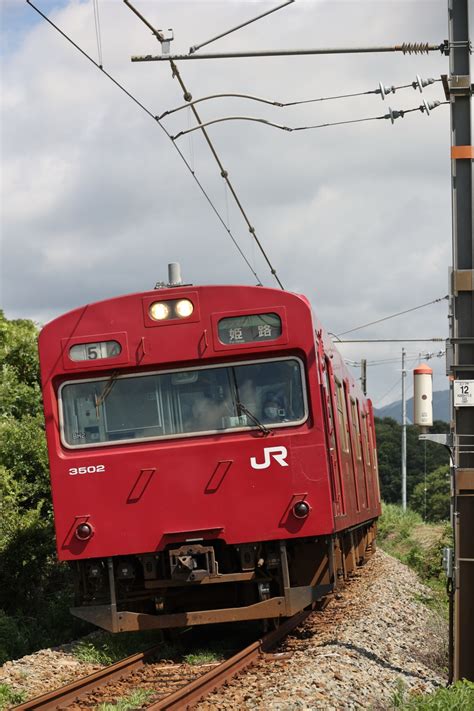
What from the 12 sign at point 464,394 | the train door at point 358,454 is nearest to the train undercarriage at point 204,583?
the 12 sign at point 464,394

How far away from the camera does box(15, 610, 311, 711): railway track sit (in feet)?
28.3

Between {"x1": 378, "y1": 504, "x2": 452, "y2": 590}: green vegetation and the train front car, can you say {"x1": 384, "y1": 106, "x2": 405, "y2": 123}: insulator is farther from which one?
{"x1": 378, "y1": 504, "x2": 452, "y2": 590}: green vegetation

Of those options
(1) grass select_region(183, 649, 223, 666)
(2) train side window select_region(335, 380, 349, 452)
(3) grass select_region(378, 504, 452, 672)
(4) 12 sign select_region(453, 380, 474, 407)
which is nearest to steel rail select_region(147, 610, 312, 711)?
(1) grass select_region(183, 649, 223, 666)

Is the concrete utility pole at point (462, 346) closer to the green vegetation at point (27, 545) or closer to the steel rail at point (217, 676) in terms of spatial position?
the steel rail at point (217, 676)

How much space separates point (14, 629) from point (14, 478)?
4690 millimetres

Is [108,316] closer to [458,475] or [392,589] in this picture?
[458,475]

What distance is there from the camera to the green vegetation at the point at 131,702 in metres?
8.62

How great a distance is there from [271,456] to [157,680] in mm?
2322

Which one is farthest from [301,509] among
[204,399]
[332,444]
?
[204,399]

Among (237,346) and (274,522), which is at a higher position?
(237,346)

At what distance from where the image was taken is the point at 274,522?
1089 centimetres

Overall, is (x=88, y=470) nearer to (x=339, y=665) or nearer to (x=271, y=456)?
(x=271, y=456)

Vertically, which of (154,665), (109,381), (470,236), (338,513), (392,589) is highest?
(470,236)

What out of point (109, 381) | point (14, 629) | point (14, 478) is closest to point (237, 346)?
point (109, 381)
